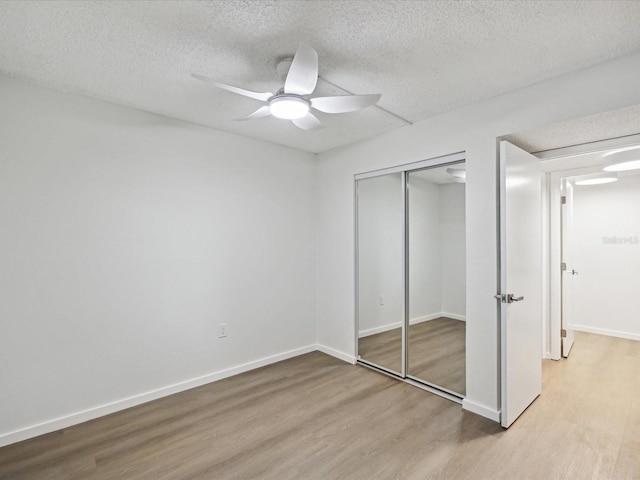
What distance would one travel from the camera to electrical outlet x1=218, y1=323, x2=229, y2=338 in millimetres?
3175

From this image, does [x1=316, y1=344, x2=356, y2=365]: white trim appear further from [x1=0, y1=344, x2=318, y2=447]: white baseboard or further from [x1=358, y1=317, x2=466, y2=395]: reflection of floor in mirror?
[x1=0, y1=344, x2=318, y2=447]: white baseboard

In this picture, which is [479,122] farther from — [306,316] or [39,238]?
[39,238]

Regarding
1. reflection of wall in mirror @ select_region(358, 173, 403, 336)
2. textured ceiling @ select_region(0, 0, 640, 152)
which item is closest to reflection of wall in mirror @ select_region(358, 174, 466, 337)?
reflection of wall in mirror @ select_region(358, 173, 403, 336)

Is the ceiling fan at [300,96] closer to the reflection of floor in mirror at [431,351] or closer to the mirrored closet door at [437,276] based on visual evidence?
the mirrored closet door at [437,276]

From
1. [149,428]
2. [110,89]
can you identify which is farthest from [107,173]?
[149,428]

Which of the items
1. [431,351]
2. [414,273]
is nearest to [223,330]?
[414,273]

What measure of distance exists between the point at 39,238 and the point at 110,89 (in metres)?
1.20

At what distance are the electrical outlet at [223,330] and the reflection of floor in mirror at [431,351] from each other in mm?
1483

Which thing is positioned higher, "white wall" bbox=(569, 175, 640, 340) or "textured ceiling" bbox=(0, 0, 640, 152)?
"textured ceiling" bbox=(0, 0, 640, 152)

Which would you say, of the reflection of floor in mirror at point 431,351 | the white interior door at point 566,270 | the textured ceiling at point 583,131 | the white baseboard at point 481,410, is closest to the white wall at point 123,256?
the reflection of floor in mirror at point 431,351

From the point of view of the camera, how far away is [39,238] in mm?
2273

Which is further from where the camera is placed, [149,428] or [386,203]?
[386,203]

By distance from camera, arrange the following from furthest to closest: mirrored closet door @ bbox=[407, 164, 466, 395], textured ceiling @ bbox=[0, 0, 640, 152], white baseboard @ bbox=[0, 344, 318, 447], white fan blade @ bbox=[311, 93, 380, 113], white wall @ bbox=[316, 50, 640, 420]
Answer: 1. mirrored closet door @ bbox=[407, 164, 466, 395]
2. white baseboard @ bbox=[0, 344, 318, 447]
3. white wall @ bbox=[316, 50, 640, 420]
4. white fan blade @ bbox=[311, 93, 380, 113]
5. textured ceiling @ bbox=[0, 0, 640, 152]

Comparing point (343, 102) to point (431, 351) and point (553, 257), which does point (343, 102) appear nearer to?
point (431, 351)
